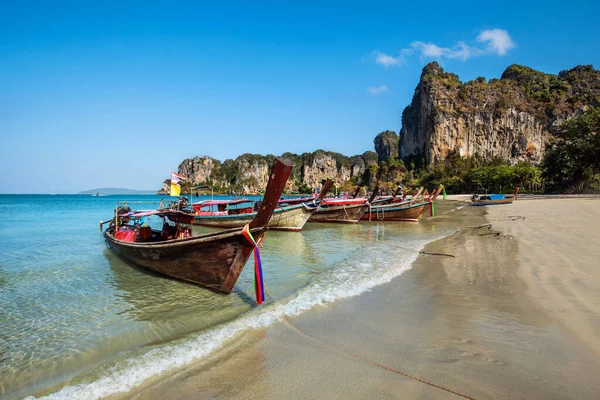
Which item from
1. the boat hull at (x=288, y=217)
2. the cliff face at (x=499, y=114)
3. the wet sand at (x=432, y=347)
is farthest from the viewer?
the cliff face at (x=499, y=114)

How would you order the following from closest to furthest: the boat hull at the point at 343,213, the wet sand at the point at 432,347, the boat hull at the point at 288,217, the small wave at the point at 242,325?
1. the wet sand at the point at 432,347
2. the small wave at the point at 242,325
3. the boat hull at the point at 288,217
4. the boat hull at the point at 343,213

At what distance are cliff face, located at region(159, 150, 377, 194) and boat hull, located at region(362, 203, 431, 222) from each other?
414ft

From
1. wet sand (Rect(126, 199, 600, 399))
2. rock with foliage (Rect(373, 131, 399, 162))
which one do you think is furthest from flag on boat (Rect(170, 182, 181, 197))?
rock with foliage (Rect(373, 131, 399, 162))

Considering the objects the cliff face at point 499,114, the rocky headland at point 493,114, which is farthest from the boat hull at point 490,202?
the cliff face at point 499,114

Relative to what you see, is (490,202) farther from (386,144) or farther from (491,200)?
(386,144)

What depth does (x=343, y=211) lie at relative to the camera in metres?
22.8

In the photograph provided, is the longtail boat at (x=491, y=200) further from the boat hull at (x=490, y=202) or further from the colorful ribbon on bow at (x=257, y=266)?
the colorful ribbon on bow at (x=257, y=266)

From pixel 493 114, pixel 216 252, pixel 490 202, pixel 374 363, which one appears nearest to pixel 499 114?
pixel 493 114

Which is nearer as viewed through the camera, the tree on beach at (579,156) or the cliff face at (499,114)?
the tree on beach at (579,156)

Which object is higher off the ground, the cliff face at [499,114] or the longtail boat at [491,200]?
the cliff face at [499,114]

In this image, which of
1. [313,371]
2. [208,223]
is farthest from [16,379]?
[208,223]

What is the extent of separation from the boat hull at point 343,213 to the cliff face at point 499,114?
285 feet

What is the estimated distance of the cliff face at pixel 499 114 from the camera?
96938 millimetres

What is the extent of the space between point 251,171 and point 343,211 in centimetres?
15102
